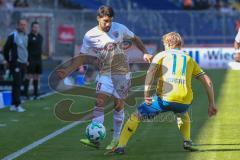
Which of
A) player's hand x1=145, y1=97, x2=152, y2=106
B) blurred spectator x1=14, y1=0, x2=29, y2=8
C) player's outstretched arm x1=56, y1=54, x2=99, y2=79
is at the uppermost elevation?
blurred spectator x1=14, y1=0, x2=29, y2=8

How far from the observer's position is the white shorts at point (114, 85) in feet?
35.9

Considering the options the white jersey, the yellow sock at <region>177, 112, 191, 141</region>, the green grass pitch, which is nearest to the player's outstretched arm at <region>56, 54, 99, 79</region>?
the white jersey

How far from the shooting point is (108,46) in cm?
1102

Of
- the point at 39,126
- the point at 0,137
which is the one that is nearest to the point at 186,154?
the point at 0,137

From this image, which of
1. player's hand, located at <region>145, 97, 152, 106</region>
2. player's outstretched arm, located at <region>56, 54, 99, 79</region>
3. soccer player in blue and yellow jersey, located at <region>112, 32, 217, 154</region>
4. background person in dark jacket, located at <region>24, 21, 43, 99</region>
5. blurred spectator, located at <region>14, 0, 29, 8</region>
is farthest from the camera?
blurred spectator, located at <region>14, 0, 29, 8</region>

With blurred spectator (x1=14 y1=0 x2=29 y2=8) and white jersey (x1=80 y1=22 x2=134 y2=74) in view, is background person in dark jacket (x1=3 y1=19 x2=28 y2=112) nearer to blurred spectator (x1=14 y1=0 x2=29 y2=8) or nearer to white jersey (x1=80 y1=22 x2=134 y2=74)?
white jersey (x1=80 y1=22 x2=134 y2=74)

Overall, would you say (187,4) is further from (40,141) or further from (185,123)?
(185,123)

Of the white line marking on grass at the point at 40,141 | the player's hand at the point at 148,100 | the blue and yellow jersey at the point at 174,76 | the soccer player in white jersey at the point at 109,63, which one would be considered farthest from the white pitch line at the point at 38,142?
the blue and yellow jersey at the point at 174,76

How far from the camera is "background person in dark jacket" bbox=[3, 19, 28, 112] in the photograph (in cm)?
1798

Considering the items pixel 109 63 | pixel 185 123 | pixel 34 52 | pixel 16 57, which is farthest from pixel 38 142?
pixel 34 52

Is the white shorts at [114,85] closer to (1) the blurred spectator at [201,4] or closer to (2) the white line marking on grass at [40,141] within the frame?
(2) the white line marking on grass at [40,141]

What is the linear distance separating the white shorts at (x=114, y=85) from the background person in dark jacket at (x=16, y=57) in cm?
696

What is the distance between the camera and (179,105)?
10234mm

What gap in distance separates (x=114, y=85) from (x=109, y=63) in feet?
1.06
